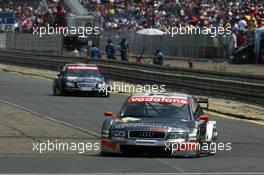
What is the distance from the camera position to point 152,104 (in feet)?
51.3

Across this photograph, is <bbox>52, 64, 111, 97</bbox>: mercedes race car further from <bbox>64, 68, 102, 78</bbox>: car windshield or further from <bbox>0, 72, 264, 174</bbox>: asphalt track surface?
<bbox>0, 72, 264, 174</bbox>: asphalt track surface

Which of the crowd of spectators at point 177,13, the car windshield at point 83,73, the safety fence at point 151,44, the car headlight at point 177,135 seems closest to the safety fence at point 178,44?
the safety fence at point 151,44

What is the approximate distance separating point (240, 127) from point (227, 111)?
4.86 metres

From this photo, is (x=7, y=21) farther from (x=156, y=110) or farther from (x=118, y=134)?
(x=118, y=134)

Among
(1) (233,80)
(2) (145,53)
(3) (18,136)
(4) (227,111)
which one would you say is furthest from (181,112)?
(2) (145,53)

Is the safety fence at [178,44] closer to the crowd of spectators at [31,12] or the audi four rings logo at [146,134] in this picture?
the crowd of spectators at [31,12]

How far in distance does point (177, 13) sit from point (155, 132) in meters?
34.0

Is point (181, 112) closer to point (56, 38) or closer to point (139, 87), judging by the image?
point (139, 87)

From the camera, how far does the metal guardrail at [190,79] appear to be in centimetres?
3006

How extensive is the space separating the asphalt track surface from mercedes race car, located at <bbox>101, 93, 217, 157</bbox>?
0.18 m

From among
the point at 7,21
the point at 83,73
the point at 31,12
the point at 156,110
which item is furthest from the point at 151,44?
the point at 156,110

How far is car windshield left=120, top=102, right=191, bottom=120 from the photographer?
50.5 ft

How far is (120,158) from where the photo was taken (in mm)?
14688

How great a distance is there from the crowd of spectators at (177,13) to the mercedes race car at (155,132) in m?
24.0
